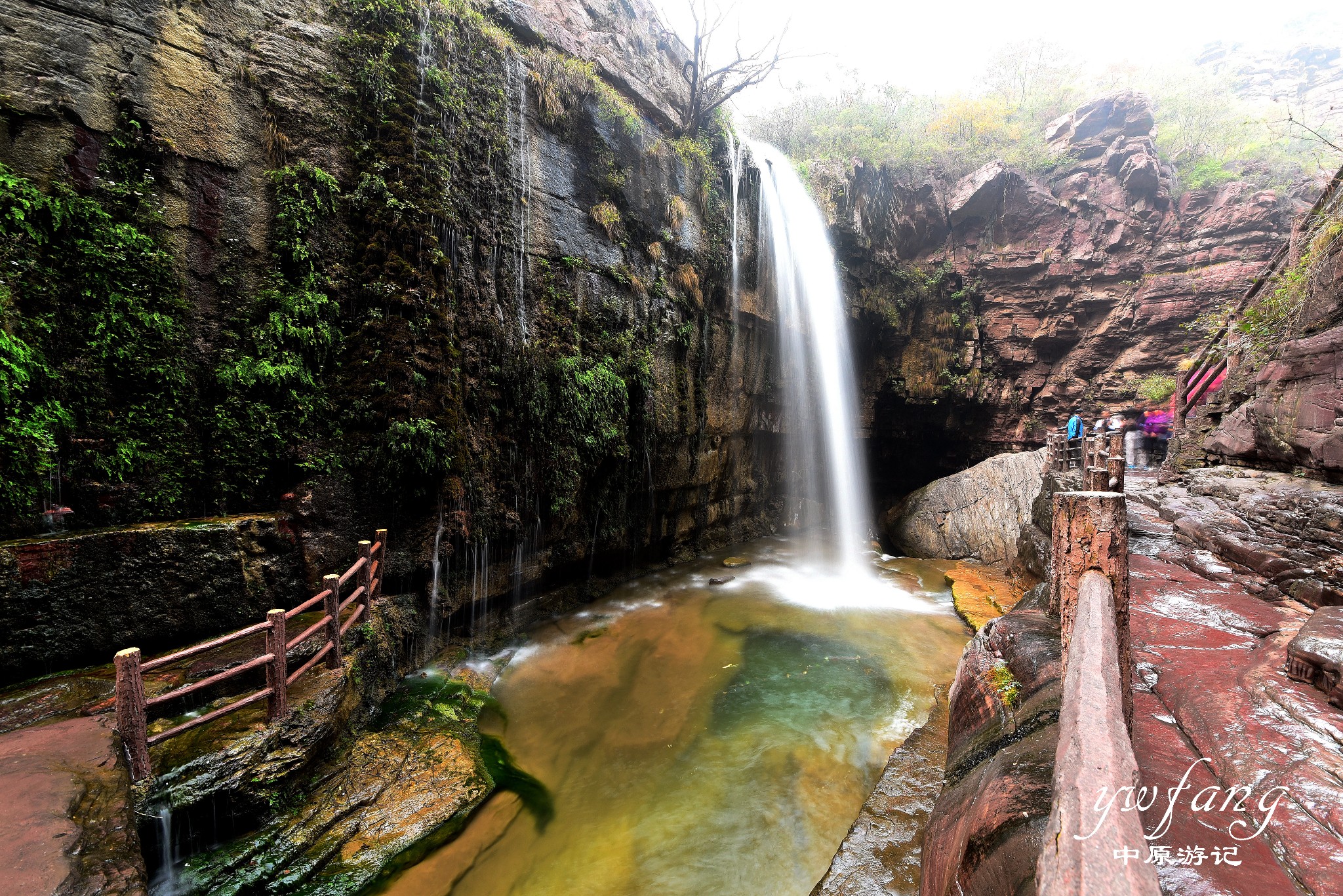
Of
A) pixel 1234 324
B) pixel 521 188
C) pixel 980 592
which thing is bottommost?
pixel 980 592

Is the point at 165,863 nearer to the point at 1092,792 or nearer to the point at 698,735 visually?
the point at 698,735

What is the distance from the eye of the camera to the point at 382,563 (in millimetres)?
6355

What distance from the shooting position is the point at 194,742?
379cm

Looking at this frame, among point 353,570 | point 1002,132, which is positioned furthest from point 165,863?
point 1002,132

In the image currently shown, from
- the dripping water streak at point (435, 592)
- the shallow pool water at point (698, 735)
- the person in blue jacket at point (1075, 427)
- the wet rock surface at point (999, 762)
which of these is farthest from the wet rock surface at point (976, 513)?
the dripping water streak at point (435, 592)

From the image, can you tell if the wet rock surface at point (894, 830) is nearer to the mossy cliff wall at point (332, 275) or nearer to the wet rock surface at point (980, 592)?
the wet rock surface at point (980, 592)

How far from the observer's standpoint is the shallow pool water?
163 inches

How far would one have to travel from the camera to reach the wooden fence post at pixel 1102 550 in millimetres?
2516

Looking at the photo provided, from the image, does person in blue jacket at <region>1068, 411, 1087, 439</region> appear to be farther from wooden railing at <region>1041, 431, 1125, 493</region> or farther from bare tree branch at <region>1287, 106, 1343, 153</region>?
bare tree branch at <region>1287, 106, 1343, 153</region>

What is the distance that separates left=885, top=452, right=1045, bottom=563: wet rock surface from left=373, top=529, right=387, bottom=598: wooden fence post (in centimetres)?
1241

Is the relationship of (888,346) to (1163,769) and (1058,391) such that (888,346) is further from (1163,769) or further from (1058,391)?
(1163,769)

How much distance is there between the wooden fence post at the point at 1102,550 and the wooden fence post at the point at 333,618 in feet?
18.8

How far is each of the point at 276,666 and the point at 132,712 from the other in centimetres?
82

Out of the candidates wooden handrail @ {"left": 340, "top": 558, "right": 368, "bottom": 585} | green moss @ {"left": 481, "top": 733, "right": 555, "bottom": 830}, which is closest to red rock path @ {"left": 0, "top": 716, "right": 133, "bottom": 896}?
wooden handrail @ {"left": 340, "top": 558, "right": 368, "bottom": 585}
